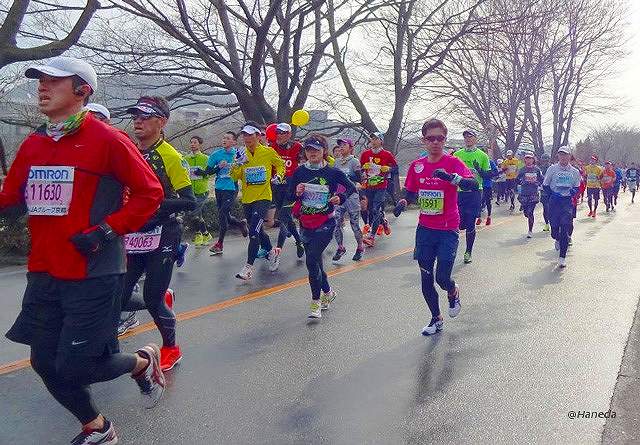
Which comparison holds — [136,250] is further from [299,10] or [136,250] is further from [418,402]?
[299,10]

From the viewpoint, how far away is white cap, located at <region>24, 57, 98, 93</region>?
9.69 ft

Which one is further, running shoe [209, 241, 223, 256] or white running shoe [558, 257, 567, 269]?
running shoe [209, 241, 223, 256]

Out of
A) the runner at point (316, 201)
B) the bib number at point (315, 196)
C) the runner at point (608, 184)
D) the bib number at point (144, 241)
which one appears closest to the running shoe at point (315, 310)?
the runner at point (316, 201)

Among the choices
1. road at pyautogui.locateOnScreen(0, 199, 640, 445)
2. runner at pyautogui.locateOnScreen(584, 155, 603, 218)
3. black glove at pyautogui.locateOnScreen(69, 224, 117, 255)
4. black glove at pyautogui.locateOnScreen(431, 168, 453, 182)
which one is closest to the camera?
black glove at pyautogui.locateOnScreen(69, 224, 117, 255)

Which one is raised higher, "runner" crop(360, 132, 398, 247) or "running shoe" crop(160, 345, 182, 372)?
"runner" crop(360, 132, 398, 247)

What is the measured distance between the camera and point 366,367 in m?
4.83

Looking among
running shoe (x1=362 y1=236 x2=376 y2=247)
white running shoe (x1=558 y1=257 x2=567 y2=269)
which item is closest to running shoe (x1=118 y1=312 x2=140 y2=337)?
running shoe (x1=362 y1=236 x2=376 y2=247)

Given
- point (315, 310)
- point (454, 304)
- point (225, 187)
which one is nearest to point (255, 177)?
point (225, 187)

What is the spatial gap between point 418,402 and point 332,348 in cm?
124

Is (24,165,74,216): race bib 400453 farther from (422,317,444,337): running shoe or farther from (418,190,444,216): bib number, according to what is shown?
(422,317,444,337): running shoe

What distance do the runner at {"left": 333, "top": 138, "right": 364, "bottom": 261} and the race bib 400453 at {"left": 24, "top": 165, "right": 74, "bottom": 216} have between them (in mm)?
6177

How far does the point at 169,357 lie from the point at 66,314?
5.92 feet

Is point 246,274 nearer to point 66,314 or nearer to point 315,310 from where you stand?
point 315,310

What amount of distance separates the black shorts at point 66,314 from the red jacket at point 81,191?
0.18ft
